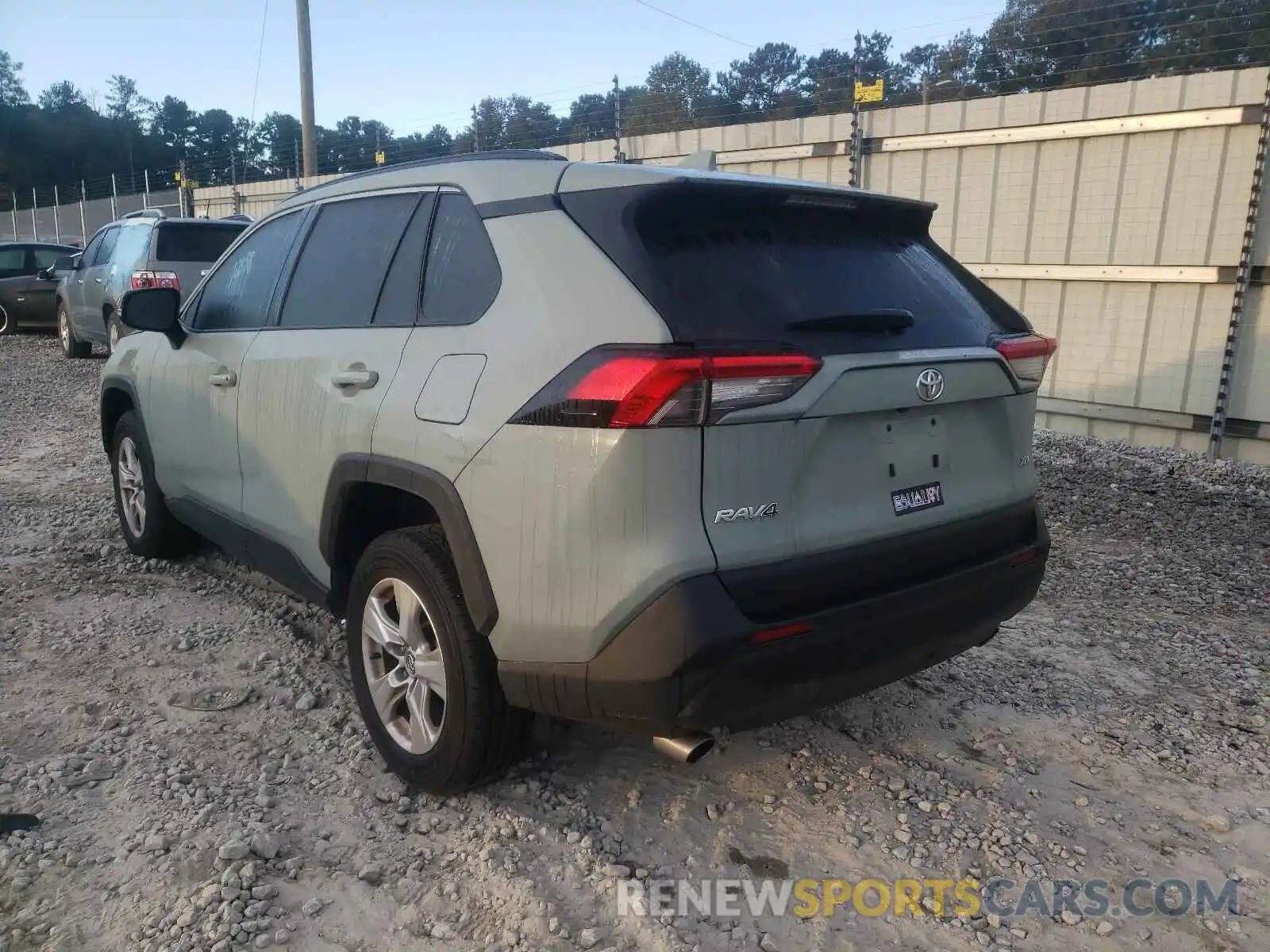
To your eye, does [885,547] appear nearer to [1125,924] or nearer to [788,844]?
[788,844]

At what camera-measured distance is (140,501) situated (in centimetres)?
502

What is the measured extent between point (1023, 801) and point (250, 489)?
9.68 ft

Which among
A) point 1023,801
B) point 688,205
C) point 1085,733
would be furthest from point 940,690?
point 688,205

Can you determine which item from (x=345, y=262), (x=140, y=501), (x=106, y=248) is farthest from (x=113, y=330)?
(x=345, y=262)

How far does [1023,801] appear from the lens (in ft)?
9.49

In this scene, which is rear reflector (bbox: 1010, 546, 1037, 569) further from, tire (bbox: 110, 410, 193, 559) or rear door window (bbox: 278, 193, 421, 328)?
tire (bbox: 110, 410, 193, 559)

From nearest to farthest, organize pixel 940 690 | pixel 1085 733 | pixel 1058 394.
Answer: pixel 1085 733 < pixel 940 690 < pixel 1058 394

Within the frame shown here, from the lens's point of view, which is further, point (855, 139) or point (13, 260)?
point (13, 260)

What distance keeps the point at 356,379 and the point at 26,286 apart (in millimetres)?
15956

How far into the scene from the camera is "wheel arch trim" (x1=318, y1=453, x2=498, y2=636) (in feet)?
8.16

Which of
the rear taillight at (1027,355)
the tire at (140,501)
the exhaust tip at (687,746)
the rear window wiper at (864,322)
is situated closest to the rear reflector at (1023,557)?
the rear taillight at (1027,355)

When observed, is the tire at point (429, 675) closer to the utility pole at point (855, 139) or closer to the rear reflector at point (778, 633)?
the rear reflector at point (778, 633)

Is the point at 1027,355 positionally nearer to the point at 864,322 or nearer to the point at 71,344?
the point at 864,322

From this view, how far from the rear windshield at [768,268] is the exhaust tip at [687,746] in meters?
0.99
